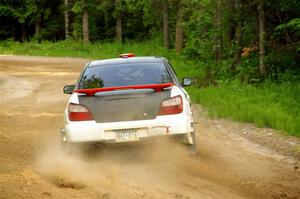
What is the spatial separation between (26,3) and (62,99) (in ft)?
146

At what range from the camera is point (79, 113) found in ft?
25.4

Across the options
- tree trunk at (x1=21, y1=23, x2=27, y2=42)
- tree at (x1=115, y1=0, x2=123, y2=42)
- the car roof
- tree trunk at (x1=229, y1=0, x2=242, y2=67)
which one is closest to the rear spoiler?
the car roof

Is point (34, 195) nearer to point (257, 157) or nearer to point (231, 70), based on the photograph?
point (257, 157)

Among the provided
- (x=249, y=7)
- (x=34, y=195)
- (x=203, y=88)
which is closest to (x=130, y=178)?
(x=34, y=195)

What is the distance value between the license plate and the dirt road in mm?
279

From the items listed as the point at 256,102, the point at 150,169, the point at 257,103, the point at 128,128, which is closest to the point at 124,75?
the point at 128,128

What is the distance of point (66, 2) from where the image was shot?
177 feet

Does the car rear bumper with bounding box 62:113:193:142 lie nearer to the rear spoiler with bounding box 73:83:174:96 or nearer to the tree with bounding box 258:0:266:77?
the rear spoiler with bounding box 73:83:174:96

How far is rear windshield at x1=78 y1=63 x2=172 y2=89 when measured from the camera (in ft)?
27.7

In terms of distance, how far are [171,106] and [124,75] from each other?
1259 mm

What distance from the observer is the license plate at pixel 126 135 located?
7.60 meters

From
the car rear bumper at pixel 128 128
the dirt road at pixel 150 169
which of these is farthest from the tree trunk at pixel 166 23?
the car rear bumper at pixel 128 128

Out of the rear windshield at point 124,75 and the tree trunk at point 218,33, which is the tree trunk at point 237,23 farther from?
the rear windshield at point 124,75

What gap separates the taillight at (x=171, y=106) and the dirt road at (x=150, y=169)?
46 centimetres
